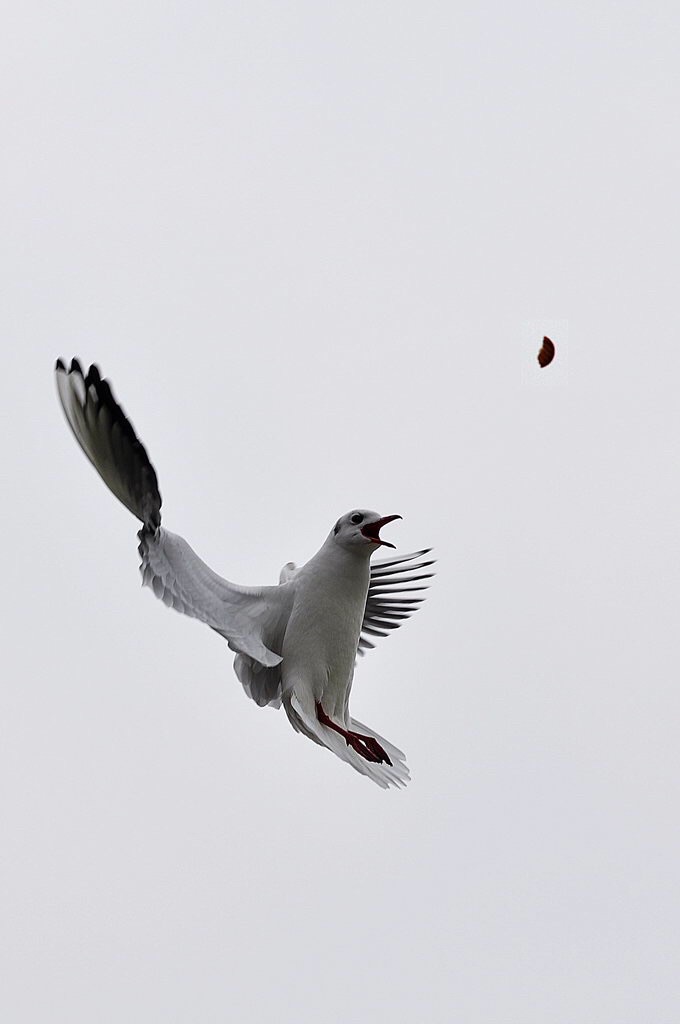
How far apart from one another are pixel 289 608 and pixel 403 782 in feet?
3.90

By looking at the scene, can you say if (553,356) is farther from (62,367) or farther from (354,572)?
(62,367)

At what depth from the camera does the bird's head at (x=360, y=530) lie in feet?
31.7

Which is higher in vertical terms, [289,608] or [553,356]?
[553,356]

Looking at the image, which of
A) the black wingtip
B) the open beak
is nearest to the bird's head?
the open beak

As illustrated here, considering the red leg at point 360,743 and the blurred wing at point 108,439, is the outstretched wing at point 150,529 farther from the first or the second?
the red leg at point 360,743

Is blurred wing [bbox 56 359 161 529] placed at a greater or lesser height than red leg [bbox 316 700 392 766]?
greater

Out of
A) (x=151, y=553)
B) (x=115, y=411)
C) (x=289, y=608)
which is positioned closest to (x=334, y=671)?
(x=289, y=608)

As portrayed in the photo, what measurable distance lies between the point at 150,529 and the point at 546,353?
2.47m

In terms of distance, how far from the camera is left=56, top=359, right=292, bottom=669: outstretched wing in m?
Answer: 9.37

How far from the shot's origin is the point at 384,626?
12.2 m

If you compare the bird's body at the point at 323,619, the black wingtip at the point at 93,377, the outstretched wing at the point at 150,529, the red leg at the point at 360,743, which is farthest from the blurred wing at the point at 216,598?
the black wingtip at the point at 93,377

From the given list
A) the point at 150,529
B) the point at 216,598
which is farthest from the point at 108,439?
the point at 216,598

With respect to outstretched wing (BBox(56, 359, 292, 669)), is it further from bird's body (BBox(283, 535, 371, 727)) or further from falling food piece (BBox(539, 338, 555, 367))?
falling food piece (BBox(539, 338, 555, 367))

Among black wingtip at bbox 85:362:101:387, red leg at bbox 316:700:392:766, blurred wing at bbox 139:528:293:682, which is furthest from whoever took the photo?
red leg at bbox 316:700:392:766
